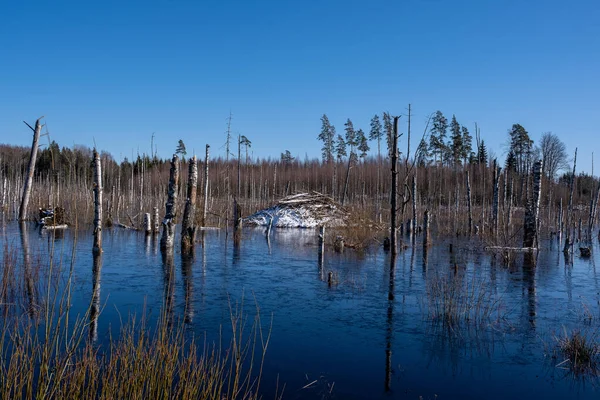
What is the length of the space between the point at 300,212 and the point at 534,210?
15.9m

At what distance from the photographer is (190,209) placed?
55.9 ft

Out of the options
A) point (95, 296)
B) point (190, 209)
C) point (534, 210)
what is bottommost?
point (95, 296)

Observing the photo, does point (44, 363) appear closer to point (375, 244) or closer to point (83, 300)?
point (83, 300)

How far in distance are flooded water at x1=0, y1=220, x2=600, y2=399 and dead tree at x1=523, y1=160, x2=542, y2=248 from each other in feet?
3.49

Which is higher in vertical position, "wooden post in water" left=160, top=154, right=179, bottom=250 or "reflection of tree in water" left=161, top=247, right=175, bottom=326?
"wooden post in water" left=160, top=154, right=179, bottom=250

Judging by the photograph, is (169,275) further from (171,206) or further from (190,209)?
(190,209)

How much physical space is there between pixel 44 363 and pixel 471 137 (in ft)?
199

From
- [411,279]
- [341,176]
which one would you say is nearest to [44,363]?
[411,279]

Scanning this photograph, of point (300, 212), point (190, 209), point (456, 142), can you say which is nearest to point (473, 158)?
point (456, 142)

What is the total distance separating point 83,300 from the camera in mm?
9625

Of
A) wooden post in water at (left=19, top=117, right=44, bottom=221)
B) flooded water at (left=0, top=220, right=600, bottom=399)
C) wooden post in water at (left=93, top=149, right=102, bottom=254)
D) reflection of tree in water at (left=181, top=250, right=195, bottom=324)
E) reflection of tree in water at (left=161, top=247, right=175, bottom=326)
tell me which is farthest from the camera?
wooden post in water at (left=19, top=117, right=44, bottom=221)

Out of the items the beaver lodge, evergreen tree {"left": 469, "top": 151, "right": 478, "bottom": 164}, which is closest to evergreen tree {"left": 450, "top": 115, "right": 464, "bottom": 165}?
evergreen tree {"left": 469, "top": 151, "right": 478, "bottom": 164}

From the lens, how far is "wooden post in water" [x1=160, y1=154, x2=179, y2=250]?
16078 mm

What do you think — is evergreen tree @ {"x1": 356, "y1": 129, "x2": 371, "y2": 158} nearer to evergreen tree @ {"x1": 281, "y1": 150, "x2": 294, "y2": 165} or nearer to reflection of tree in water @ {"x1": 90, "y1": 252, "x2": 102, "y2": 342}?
evergreen tree @ {"x1": 281, "y1": 150, "x2": 294, "y2": 165}
